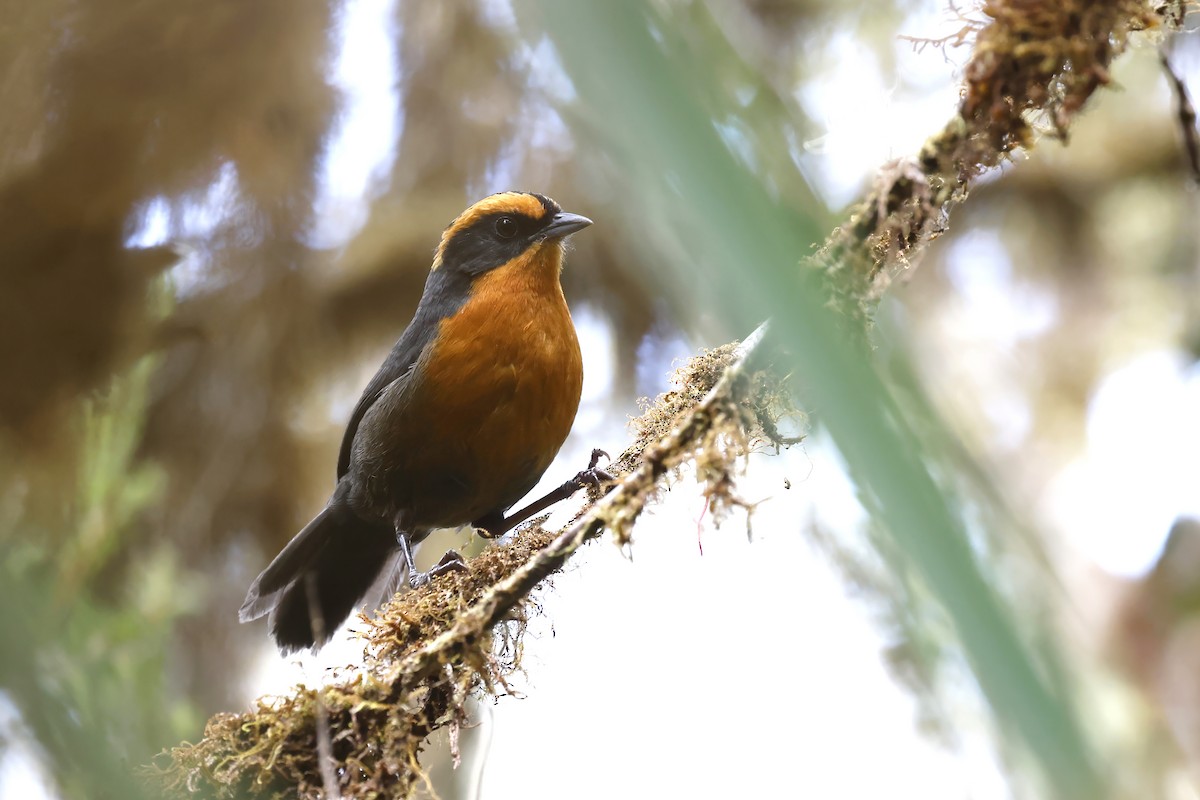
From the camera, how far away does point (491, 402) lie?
11.9 ft

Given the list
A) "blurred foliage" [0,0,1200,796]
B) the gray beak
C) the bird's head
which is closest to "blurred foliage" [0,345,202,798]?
"blurred foliage" [0,0,1200,796]

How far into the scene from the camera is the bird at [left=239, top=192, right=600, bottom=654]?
366 cm

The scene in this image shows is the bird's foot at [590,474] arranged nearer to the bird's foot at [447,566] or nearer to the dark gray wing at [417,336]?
the bird's foot at [447,566]

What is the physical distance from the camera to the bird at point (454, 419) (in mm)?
3664

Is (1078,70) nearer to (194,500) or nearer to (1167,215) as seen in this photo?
(1167,215)

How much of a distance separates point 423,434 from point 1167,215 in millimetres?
4565

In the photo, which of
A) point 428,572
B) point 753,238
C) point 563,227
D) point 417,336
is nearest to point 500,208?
point 563,227

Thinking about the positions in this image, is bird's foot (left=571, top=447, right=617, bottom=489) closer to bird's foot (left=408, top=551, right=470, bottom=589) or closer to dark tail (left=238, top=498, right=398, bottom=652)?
bird's foot (left=408, top=551, right=470, bottom=589)

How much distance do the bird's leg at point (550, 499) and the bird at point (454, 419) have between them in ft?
0.04

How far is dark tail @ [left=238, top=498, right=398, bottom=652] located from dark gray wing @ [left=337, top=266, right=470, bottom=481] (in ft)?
0.93

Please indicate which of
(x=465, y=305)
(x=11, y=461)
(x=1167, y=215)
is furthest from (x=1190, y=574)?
(x=11, y=461)

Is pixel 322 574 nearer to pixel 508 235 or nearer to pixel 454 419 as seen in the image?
pixel 454 419

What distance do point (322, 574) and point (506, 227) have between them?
5.50 ft

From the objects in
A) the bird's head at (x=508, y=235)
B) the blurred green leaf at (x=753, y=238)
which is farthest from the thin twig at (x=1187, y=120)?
the bird's head at (x=508, y=235)
